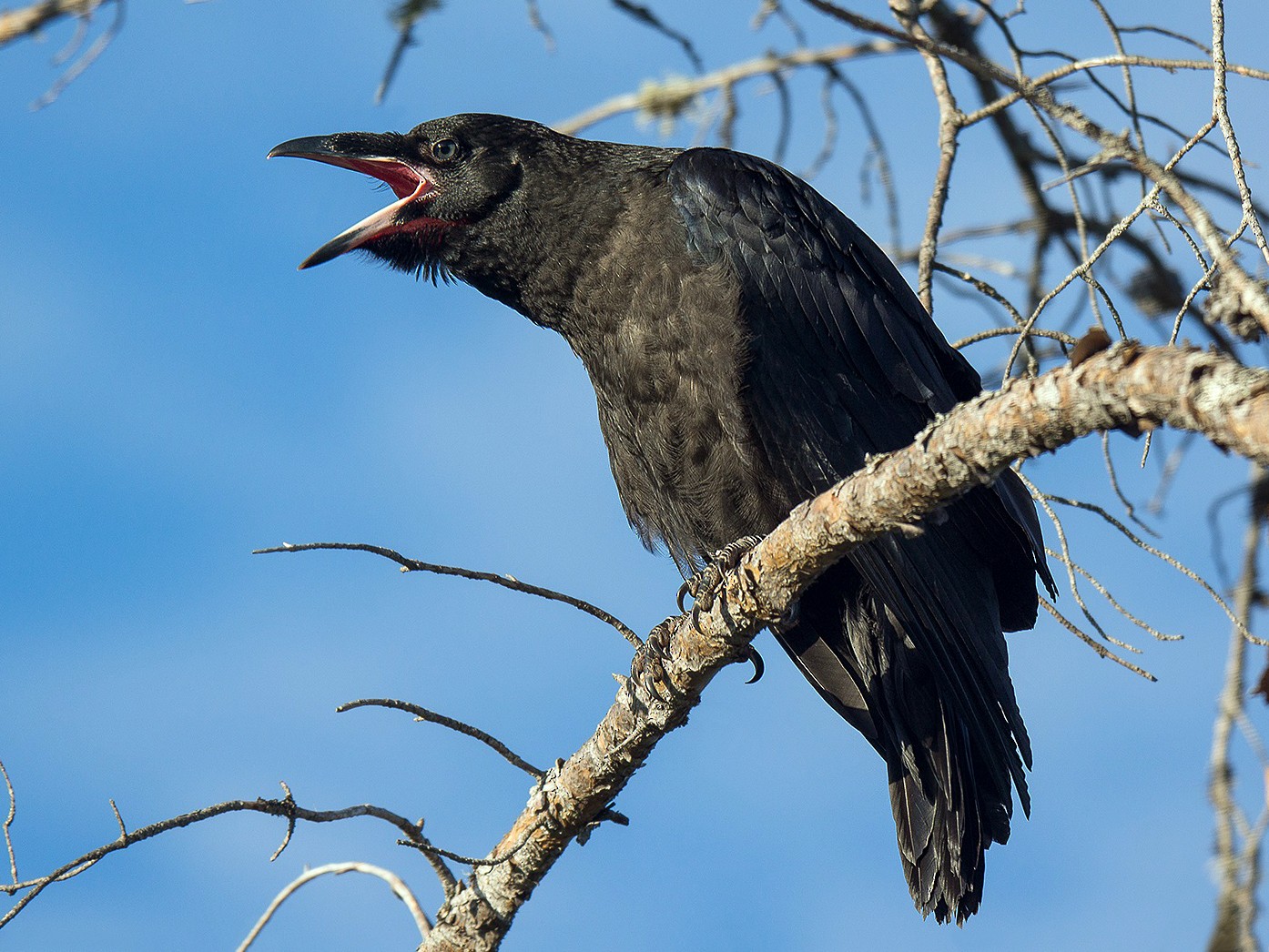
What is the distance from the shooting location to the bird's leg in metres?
3.08

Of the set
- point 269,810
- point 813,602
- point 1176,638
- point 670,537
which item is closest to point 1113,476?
point 1176,638

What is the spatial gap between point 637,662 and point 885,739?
2.92 ft

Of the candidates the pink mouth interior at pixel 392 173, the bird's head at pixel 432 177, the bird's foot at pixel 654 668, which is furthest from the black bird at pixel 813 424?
the pink mouth interior at pixel 392 173

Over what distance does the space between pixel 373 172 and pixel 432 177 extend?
0.28 meters

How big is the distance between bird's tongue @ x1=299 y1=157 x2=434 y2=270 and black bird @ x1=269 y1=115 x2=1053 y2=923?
531mm

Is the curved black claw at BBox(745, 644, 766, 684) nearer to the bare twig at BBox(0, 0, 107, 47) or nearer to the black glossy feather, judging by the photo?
the black glossy feather

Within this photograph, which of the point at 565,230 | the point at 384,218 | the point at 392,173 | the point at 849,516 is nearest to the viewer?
the point at 849,516

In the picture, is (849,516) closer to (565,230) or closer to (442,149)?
(565,230)

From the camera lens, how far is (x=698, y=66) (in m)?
4.29

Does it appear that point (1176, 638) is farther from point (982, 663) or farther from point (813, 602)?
point (813, 602)

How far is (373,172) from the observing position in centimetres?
451

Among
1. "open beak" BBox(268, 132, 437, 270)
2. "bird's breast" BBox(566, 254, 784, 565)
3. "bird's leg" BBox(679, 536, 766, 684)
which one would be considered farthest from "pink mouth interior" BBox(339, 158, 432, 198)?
"bird's leg" BBox(679, 536, 766, 684)

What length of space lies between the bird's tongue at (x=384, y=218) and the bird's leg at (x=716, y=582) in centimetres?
159

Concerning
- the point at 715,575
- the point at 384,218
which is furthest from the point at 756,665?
the point at 384,218
